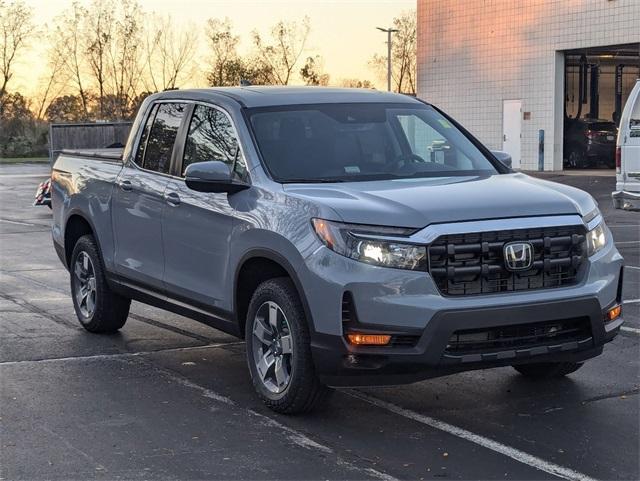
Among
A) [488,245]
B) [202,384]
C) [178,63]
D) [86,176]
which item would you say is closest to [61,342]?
[86,176]

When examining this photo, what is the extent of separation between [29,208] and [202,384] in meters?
19.2

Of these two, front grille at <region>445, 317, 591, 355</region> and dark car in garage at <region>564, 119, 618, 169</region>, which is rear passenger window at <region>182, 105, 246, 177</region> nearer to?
front grille at <region>445, 317, 591, 355</region>

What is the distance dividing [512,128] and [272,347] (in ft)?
107

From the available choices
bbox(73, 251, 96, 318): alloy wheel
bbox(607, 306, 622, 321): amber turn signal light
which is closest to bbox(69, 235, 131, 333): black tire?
bbox(73, 251, 96, 318): alloy wheel

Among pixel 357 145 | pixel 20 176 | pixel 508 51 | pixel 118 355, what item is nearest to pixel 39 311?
pixel 118 355

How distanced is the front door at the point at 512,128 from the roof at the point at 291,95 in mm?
30380

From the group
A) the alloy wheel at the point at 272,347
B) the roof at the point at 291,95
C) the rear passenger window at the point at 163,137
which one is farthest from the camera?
the rear passenger window at the point at 163,137

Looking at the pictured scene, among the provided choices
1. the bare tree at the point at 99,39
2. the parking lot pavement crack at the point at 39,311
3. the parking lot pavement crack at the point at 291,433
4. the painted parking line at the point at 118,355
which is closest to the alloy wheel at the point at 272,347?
the parking lot pavement crack at the point at 291,433

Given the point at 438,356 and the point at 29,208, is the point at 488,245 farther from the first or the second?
the point at 29,208

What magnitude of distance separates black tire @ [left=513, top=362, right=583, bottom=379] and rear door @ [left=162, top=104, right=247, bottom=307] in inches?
81.9

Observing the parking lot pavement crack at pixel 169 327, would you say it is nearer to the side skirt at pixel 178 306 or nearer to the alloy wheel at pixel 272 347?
the side skirt at pixel 178 306

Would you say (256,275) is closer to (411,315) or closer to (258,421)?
(258,421)

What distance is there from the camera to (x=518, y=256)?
19.0 ft

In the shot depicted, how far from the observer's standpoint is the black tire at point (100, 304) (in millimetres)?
8766
